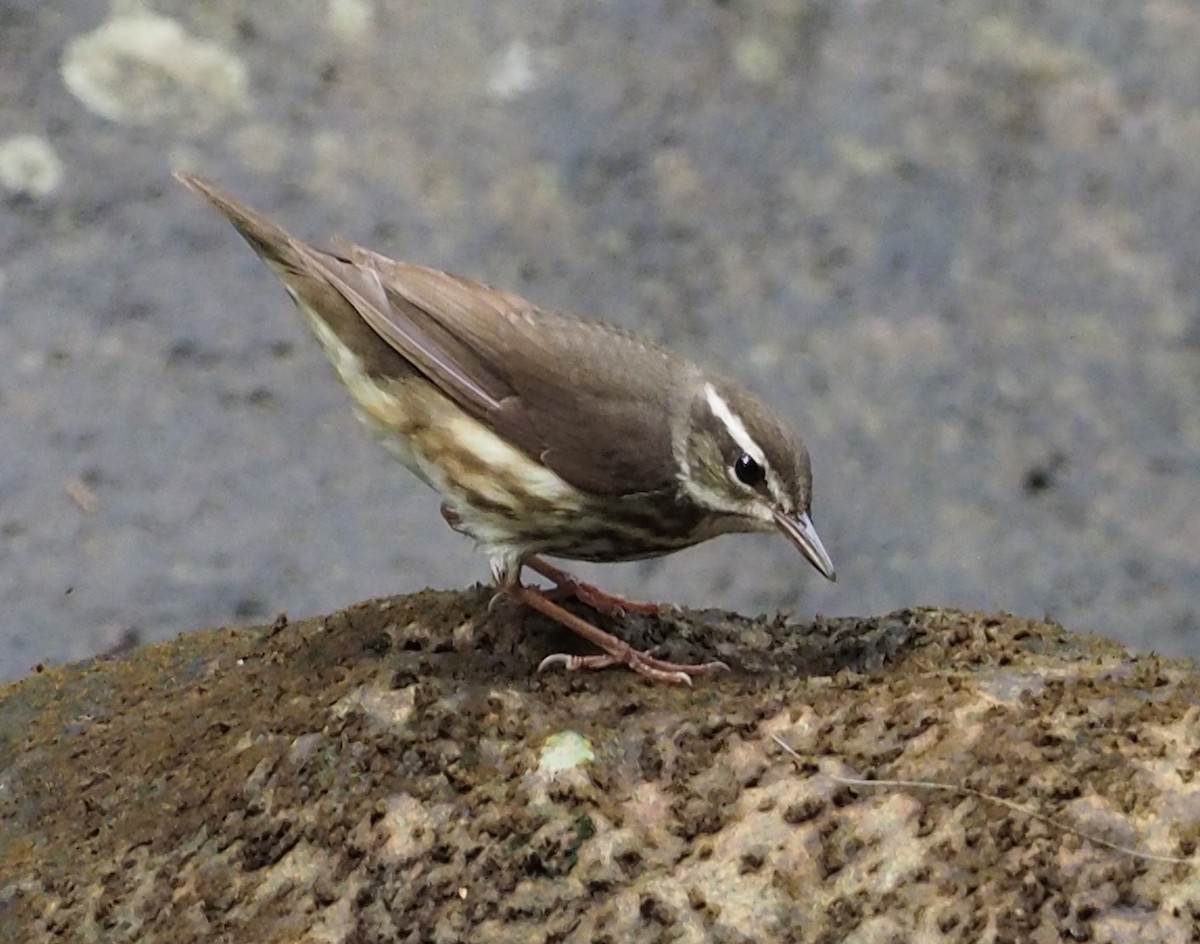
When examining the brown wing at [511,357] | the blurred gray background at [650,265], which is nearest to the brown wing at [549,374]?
the brown wing at [511,357]

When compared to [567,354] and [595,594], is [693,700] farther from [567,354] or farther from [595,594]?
[567,354]

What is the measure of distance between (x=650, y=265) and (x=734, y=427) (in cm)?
184

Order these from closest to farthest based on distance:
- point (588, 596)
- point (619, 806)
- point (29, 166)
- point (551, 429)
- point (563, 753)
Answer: point (619, 806), point (563, 753), point (551, 429), point (588, 596), point (29, 166)

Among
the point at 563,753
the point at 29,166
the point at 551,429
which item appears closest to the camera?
the point at 563,753

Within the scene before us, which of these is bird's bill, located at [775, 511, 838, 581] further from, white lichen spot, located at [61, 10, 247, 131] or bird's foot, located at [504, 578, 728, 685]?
white lichen spot, located at [61, 10, 247, 131]

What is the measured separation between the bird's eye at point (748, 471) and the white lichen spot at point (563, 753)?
68 centimetres

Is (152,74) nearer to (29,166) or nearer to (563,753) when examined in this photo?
(29,166)

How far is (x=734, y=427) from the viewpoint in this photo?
278cm

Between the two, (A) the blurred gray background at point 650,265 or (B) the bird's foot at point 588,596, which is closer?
(B) the bird's foot at point 588,596

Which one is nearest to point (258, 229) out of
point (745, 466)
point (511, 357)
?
point (511, 357)

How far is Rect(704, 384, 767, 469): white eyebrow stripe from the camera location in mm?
2758

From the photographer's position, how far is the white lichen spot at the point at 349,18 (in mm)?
4895

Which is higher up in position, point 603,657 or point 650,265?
point 650,265

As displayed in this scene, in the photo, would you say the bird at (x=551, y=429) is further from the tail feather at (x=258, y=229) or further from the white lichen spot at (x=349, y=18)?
the white lichen spot at (x=349, y=18)
